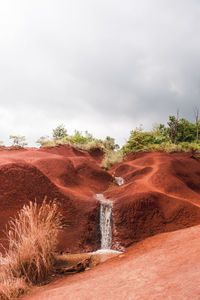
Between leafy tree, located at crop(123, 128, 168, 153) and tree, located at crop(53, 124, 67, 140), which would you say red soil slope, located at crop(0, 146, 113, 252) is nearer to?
leafy tree, located at crop(123, 128, 168, 153)

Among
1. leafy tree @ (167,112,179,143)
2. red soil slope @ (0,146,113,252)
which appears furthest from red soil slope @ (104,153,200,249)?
leafy tree @ (167,112,179,143)

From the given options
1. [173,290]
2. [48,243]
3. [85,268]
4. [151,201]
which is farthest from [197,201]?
[173,290]

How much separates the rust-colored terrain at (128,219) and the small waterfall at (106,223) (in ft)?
0.52

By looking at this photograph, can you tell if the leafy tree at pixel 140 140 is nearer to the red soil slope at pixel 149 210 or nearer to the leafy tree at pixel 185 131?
the leafy tree at pixel 185 131

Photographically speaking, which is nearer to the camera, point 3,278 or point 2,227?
point 3,278

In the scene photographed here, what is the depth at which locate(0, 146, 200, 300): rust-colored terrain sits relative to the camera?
2.59 m

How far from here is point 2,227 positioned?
17.9 feet

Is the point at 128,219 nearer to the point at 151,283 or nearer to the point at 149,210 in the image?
the point at 149,210

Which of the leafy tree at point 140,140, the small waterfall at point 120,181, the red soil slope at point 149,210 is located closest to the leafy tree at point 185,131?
the leafy tree at point 140,140

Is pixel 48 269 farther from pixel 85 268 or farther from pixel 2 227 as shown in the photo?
pixel 2 227

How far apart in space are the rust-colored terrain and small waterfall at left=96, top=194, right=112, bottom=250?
Result: 159 mm

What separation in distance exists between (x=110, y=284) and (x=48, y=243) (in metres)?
1.70

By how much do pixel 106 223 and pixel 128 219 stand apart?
2.30ft

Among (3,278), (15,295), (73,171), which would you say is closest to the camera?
(15,295)
